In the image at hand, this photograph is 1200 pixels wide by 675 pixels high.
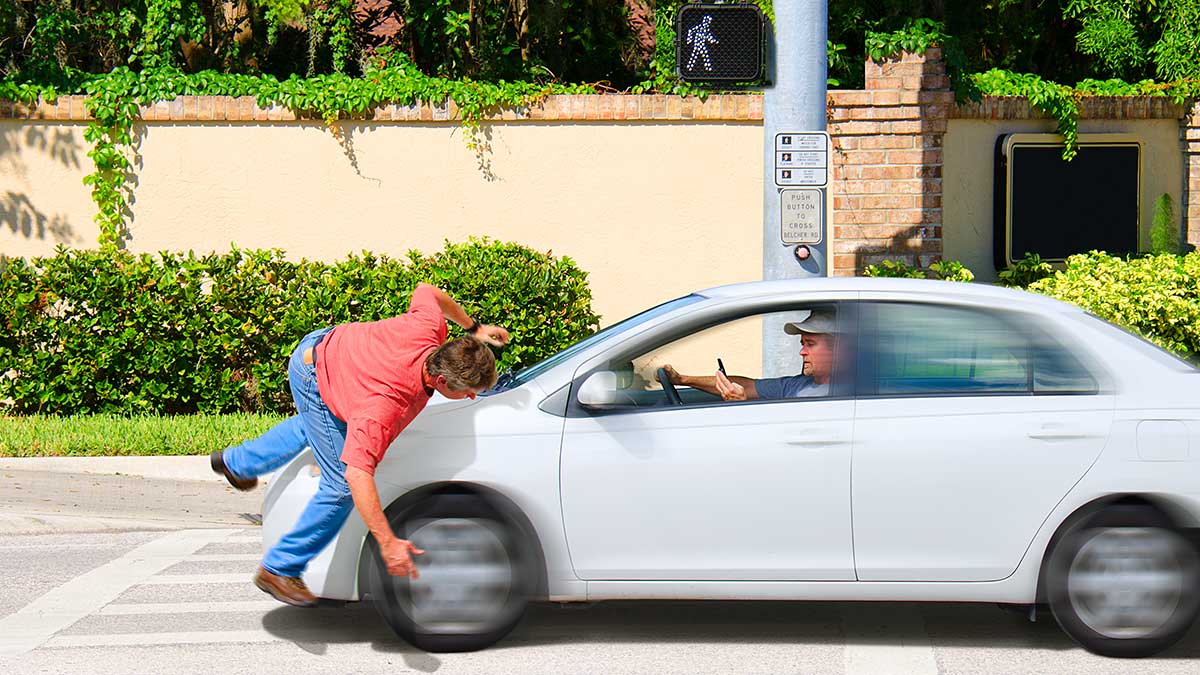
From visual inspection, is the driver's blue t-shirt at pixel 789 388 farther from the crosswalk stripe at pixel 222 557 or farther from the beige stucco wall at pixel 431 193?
the beige stucco wall at pixel 431 193

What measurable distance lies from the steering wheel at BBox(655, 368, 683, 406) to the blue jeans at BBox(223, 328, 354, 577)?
131 cm

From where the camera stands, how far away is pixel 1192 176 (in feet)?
43.0

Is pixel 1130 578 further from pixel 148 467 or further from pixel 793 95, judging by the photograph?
pixel 148 467

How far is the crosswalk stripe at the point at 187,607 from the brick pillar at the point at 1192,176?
9249 mm

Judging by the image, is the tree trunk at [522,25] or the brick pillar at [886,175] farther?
the tree trunk at [522,25]

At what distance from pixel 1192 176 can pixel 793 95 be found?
5316 mm

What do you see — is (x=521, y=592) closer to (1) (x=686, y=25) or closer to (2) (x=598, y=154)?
(1) (x=686, y=25)

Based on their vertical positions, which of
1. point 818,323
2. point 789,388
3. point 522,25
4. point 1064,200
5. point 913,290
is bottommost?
point 789,388

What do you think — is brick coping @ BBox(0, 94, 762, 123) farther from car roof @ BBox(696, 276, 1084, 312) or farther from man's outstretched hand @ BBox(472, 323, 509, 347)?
car roof @ BBox(696, 276, 1084, 312)

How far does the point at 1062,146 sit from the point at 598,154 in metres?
3.98

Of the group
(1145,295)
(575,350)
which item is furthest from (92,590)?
(1145,295)

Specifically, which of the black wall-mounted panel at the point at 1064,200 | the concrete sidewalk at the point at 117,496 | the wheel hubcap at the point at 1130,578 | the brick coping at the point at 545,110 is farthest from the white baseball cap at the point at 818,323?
the black wall-mounted panel at the point at 1064,200

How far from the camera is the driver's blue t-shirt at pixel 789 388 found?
6051mm

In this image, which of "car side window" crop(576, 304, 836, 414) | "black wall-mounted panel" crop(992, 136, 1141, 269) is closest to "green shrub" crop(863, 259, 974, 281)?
"black wall-mounted panel" crop(992, 136, 1141, 269)
